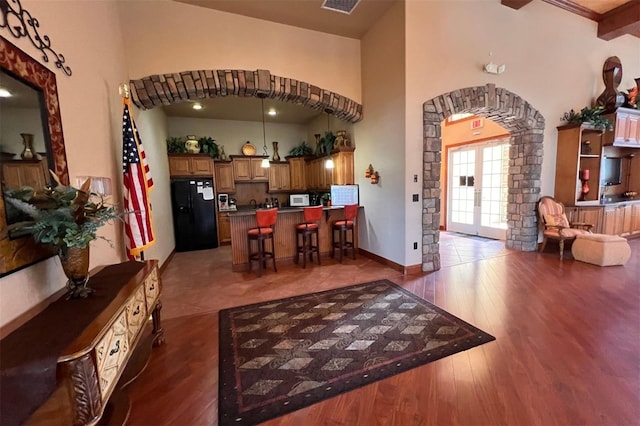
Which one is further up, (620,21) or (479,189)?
(620,21)

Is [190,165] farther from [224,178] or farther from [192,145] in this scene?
[224,178]

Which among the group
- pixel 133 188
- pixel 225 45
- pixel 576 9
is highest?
pixel 576 9

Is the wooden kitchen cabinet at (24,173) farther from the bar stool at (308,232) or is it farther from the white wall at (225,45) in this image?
the bar stool at (308,232)

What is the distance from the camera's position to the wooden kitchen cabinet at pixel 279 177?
754 cm

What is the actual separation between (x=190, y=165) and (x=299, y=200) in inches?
112

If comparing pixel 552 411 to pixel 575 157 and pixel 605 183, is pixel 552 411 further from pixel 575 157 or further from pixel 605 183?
pixel 605 183

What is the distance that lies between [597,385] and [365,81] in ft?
15.7

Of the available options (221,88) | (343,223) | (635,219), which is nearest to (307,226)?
(343,223)

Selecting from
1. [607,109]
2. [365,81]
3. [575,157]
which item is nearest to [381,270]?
[365,81]

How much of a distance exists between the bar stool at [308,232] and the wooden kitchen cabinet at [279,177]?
2.87m

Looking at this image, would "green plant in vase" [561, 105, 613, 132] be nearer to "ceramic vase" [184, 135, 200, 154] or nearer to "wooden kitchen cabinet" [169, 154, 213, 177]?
"wooden kitchen cabinet" [169, 154, 213, 177]

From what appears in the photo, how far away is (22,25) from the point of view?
1580mm

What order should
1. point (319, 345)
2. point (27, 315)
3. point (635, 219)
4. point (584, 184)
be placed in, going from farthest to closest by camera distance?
point (635, 219) → point (584, 184) → point (319, 345) → point (27, 315)

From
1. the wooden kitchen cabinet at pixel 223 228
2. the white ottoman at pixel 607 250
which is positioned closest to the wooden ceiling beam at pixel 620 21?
the white ottoman at pixel 607 250
